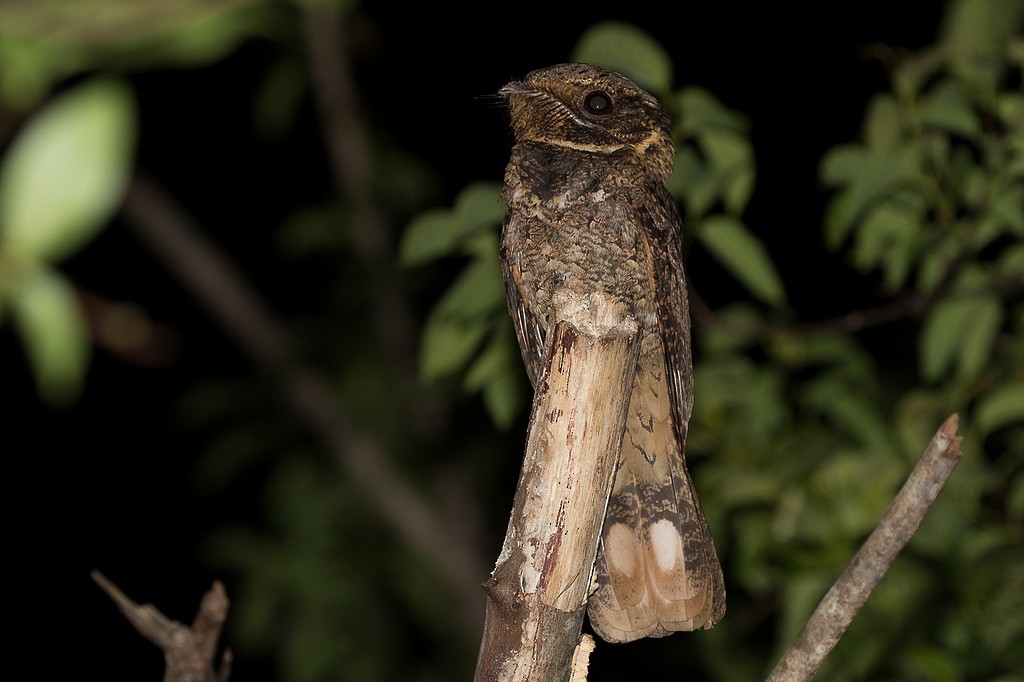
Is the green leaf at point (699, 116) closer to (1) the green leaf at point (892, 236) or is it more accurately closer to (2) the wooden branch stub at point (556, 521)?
(1) the green leaf at point (892, 236)

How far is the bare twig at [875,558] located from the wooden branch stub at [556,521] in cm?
32

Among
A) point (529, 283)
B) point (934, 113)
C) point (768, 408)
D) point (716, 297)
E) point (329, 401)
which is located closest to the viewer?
point (529, 283)

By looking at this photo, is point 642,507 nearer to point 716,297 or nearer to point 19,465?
point 716,297

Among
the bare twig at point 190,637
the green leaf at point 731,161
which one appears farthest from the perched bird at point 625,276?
the bare twig at point 190,637

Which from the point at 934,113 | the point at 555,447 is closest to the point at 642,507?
the point at 555,447

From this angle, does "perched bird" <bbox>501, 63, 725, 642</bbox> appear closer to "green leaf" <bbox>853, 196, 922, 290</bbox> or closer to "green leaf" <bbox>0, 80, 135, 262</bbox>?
"green leaf" <bbox>853, 196, 922, 290</bbox>

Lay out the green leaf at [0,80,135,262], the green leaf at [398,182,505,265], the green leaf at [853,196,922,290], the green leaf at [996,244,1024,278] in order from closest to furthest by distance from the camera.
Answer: the green leaf at [0,80,135,262], the green leaf at [398,182,505,265], the green leaf at [996,244,1024,278], the green leaf at [853,196,922,290]

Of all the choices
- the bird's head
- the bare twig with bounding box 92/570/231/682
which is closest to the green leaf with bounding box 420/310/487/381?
the bird's head

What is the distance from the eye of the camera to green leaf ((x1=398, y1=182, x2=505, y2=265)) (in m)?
2.16

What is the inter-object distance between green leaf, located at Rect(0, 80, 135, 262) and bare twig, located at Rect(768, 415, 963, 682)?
993 millimetres

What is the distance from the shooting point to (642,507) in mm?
2021

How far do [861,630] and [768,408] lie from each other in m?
0.69

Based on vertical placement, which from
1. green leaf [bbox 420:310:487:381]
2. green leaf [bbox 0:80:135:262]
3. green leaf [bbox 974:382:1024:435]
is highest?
green leaf [bbox 0:80:135:262]

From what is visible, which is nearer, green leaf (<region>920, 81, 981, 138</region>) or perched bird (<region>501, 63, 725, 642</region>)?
perched bird (<region>501, 63, 725, 642</region>)
